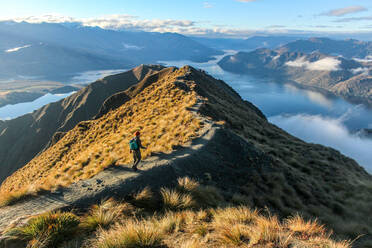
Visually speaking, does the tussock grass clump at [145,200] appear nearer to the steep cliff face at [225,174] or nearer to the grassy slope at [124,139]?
the steep cliff face at [225,174]

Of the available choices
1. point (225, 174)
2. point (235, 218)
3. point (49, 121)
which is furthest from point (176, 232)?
point (49, 121)

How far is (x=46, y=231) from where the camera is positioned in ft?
20.7

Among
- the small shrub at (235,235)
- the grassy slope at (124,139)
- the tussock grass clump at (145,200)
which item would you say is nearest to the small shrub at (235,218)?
the small shrub at (235,235)

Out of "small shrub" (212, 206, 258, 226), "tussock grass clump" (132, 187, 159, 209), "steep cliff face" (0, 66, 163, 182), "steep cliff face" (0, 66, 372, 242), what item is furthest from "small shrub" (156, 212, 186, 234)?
"steep cliff face" (0, 66, 163, 182)

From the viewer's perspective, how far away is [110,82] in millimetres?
131625

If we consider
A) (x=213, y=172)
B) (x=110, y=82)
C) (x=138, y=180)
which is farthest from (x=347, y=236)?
(x=110, y=82)

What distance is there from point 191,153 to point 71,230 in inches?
311

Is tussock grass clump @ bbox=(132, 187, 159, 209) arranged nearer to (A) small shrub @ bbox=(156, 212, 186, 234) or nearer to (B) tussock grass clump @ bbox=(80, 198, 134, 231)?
(B) tussock grass clump @ bbox=(80, 198, 134, 231)

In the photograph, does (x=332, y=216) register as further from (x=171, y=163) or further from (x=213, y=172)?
(x=171, y=163)

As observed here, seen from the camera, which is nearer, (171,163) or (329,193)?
(171,163)

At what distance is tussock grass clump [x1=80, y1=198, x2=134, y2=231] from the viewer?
275 inches

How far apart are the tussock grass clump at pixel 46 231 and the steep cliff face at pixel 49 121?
108734 mm

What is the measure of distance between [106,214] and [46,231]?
1.79 m

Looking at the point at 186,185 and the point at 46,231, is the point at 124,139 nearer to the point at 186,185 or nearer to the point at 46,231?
the point at 186,185
